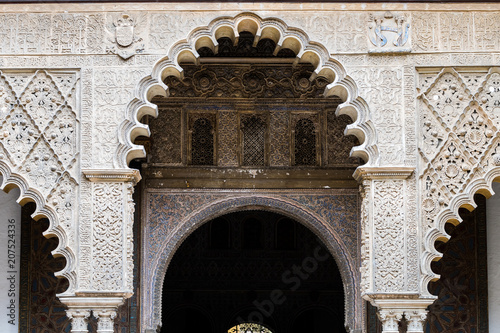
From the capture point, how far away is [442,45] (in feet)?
20.0

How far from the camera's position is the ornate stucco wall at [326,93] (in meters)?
5.88

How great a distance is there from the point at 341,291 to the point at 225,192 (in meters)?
3.82

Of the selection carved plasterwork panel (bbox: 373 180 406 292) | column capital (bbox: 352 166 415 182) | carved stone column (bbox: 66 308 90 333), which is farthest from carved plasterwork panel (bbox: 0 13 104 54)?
carved plasterwork panel (bbox: 373 180 406 292)

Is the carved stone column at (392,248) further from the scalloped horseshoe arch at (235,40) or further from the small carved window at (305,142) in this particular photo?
the small carved window at (305,142)

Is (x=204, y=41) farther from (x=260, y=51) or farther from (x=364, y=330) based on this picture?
(x=364, y=330)

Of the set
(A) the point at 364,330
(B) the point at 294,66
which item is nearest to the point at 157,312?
(A) the point at 364,330

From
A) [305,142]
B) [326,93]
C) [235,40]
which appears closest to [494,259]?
[305,142]

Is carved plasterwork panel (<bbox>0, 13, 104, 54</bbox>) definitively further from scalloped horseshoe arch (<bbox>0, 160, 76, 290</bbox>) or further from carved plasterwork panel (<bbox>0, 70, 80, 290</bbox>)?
scalloped horseshoe arch (<bbox>0, 160, 76, 290</bbox>)

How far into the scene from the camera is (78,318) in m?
5.87

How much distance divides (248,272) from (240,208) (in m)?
3.38

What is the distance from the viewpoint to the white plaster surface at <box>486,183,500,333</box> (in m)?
7.24

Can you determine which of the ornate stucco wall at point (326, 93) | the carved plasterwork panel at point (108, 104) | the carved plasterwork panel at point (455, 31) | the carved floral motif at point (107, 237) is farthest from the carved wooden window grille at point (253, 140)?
the carved plasterwork panel at point (455, 31)

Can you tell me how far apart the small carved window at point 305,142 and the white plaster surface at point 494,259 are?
1.53m
